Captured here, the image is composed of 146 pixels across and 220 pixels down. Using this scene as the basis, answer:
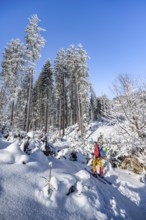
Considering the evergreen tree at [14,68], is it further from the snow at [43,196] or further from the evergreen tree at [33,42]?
the snow at [43,196]

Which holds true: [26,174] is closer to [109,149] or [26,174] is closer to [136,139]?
[136,139]

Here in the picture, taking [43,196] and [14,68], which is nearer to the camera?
[43,196]

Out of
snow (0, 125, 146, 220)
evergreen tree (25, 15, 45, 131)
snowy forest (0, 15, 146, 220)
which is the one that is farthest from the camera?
evergreen tree (25, 15, 45, 131)

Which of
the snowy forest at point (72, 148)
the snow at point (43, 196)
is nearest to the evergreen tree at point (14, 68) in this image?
the snowy forest at point (72, 148)

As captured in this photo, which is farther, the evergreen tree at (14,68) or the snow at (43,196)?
the evergreen tree at (14,68)

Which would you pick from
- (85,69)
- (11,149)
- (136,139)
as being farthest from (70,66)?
(11,149)

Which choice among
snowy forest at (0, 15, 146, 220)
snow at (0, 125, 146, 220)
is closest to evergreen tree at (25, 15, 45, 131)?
snowy forest at (0, 15, 146, 220)

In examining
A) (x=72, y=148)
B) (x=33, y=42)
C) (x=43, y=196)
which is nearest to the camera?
(x=43, y=196)

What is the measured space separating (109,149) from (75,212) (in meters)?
11.1

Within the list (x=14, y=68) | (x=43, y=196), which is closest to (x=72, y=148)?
(x=43, y=196)

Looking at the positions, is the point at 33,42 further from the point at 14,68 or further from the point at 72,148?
the point at 72,148

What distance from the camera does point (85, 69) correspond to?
3303cm

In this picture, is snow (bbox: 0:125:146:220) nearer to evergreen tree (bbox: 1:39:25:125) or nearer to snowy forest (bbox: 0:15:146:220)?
snowy forest (bbox: 0:15:146:220)

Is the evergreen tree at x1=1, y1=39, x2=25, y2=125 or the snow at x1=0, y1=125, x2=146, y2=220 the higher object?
the evergreen tree at x1=1, y1=39, x2=25, y2=125
